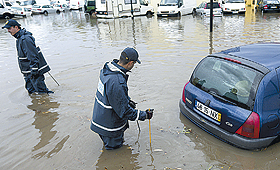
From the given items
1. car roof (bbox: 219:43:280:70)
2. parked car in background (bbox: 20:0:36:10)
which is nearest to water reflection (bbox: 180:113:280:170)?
car roof (bbox: 219:43:280:70)

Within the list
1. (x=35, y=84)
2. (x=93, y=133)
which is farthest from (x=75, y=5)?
(x=93, y=133)

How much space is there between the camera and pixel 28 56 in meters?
6.06

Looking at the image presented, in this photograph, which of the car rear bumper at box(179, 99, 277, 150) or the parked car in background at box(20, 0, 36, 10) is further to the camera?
the parked car in background at box(20, 0, 36, 10)

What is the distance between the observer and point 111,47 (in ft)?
41.2

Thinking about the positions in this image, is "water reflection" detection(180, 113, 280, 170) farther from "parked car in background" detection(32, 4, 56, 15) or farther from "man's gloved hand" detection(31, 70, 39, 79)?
"parked car in background" detection(32, 4, 56, 15)

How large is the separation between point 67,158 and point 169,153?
1.66 m

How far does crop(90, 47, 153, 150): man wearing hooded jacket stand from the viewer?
3193 mm

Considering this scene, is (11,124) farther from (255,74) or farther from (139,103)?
(255,74)

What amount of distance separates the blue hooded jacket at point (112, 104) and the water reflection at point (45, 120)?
1227 mm

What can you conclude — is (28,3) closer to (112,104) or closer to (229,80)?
(112,104)

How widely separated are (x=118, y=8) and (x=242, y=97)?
2716cm

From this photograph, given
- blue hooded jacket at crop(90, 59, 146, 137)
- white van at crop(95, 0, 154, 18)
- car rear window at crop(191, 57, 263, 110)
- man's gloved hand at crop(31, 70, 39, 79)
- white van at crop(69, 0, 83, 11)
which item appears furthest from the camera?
white van at crop(69, 0, 83, 11)

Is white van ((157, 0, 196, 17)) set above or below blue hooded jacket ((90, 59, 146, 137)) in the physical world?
above

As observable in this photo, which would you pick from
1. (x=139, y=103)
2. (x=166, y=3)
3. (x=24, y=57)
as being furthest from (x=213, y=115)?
(x=166, y=3)
